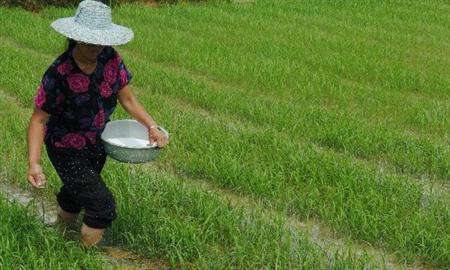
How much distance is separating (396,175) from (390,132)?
1.05 m

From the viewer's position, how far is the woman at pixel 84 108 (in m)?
3.20

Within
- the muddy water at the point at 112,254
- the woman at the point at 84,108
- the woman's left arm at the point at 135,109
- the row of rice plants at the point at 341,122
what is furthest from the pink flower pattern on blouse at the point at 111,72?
the row of rice plants at the point at 341,122

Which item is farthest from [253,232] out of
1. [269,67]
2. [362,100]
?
[269,67]

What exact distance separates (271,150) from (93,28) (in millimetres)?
2389

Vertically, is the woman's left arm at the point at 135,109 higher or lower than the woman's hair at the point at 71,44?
lower

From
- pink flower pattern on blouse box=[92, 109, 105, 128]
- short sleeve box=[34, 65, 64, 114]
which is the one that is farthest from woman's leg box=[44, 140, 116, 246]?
short sleeve box=[34, 65, 64, 114]

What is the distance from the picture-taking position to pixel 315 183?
4.67 metres

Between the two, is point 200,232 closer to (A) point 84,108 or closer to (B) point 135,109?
(B) point 135,109

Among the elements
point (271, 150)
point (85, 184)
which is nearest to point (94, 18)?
point (85, 184)

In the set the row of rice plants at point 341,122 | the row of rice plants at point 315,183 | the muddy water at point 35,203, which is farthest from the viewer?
the row of rice plants at point 341,122

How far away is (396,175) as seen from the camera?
16.1ft

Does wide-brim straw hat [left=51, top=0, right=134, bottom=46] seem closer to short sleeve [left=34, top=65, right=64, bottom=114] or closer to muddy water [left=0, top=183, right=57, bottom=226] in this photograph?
short sleeve [left=34, top=65, right=64, bottom=114]

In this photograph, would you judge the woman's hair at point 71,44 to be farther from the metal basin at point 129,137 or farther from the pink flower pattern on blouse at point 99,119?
the metal basin at point 129,137

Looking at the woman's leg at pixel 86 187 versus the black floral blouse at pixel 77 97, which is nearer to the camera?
the black floral blouse at pixel 77 97
